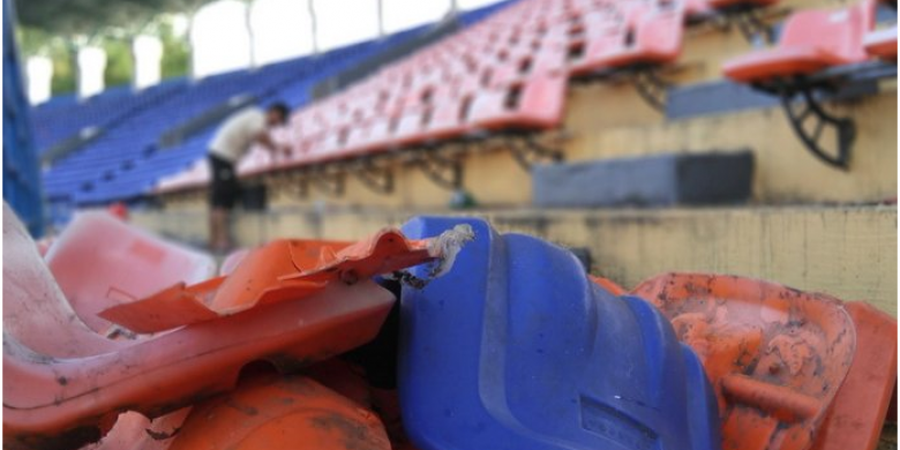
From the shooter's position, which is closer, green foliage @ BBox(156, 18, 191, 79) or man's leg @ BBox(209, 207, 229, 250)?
man's leg @ BBox(209, 207, 229, 250)

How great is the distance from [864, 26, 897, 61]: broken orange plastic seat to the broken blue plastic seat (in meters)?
1.50

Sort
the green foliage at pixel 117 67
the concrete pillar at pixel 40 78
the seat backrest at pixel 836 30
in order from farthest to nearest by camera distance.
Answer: the green foliage at pixel 117 67
the concrete pillar at pixel 40 78
the seat backrest at pixel 836 30

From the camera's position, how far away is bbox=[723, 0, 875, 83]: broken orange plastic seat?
2.45m

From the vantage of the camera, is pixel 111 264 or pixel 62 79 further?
pixel 62 79

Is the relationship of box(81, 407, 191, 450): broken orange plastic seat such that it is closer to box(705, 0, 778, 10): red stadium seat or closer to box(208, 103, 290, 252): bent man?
box(705, 0, 778, 10): red stadium seat

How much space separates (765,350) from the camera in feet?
3.51

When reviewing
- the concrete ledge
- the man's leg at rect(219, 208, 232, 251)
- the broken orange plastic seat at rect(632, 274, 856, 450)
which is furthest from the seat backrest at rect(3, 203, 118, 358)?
the man's leg at rect(219, 208, 232, 251)

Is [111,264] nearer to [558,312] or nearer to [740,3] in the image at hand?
[558,312]

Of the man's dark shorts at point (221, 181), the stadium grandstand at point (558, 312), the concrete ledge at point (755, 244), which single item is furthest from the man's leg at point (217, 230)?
the concrete ledge at point (755, 244)

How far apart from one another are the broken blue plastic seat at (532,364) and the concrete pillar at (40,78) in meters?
22.5

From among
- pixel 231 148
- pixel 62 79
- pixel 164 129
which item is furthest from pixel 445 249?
pixel 62 79

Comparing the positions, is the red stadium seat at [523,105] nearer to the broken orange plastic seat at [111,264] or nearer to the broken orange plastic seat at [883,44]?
the broken orange plastic seat at [883,44]

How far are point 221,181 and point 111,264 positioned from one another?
5.21 m

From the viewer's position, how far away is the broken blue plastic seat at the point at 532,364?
2.64ft
